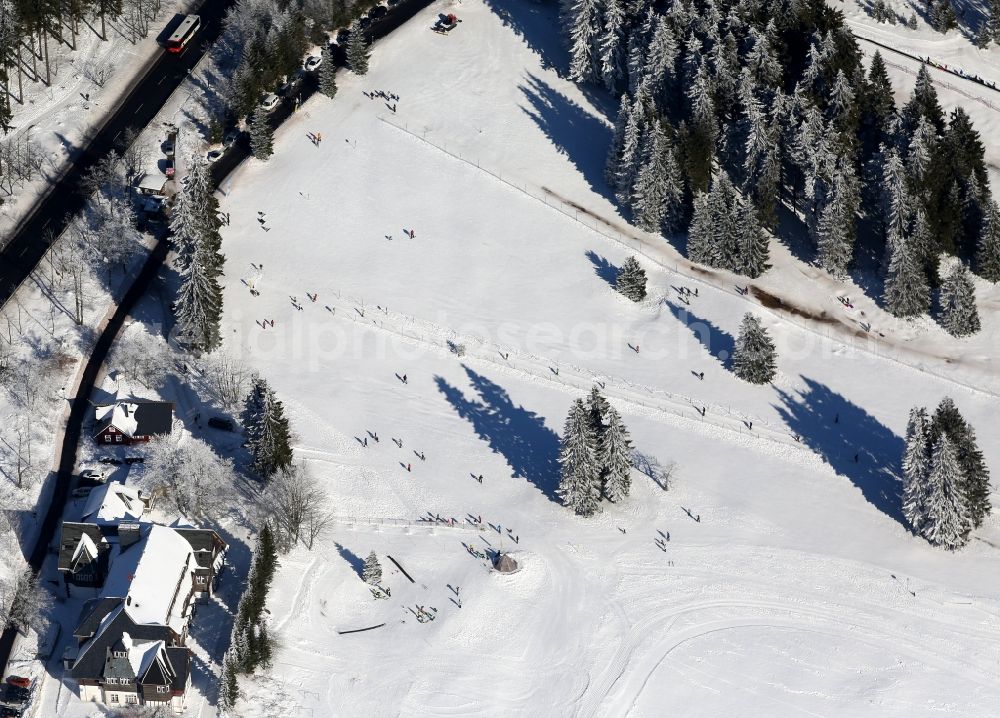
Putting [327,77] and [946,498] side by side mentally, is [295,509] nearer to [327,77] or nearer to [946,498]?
[946,498]

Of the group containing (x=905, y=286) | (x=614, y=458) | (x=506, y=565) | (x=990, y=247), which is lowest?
(x=506, y=565)

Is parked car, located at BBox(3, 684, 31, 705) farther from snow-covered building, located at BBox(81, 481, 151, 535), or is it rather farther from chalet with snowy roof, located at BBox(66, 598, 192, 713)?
snow-covered building, located at BBox(81, 481, 151, 535)

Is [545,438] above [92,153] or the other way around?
above

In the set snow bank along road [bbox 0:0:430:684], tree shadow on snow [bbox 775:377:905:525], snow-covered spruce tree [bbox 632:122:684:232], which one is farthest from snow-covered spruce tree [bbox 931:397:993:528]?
snow bank along road [bbox 0:0:430:684]

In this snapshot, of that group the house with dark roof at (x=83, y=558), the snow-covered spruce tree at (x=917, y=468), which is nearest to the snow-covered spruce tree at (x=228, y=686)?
the house with dark roof at (x=83, y=558)

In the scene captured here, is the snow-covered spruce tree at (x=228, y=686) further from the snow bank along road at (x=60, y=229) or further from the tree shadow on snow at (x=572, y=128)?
the tree shadow on snow at (x=572, y=128)

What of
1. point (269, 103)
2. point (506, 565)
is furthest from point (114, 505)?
point (269, 103)
